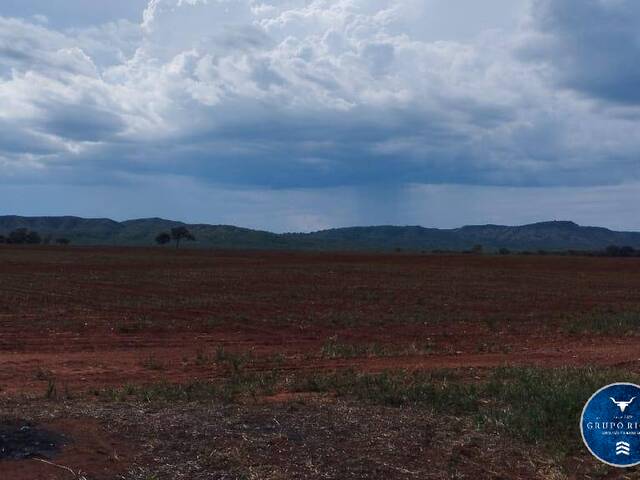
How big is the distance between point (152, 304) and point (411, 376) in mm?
16695

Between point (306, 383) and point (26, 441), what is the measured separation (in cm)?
488

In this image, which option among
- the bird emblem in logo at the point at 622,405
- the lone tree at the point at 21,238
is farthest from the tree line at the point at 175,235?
the bird emblem in logo at the point at 622,405

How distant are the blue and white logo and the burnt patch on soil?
188 inches

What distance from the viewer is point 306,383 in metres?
11.9

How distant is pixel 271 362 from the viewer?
15.2 metres

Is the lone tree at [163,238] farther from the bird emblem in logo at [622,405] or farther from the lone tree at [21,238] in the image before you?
the bird emblem in logo at [622,405]

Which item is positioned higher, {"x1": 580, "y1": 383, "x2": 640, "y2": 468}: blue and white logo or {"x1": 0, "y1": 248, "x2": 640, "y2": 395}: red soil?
{"x1": 580, "y1": 383, "x2": 640, "y2": 468}: blue and white logo

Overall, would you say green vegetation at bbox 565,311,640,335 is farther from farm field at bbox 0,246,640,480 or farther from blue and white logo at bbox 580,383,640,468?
blue and white logo at bbox 580,383,640,468

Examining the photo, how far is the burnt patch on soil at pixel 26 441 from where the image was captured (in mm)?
7387

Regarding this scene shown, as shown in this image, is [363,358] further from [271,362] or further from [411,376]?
[411,376]

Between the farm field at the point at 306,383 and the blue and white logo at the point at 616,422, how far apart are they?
49 centimetres

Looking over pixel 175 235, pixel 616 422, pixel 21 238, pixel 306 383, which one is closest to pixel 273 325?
pixel 306 383

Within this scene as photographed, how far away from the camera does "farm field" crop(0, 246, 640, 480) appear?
24.9 ft

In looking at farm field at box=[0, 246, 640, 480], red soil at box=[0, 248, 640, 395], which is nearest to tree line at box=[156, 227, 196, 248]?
red soil at box=[0, 248, 640, 395]
